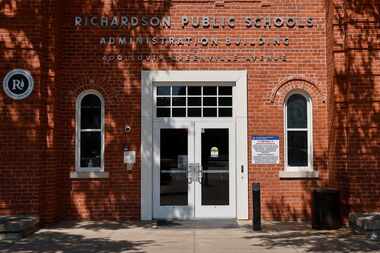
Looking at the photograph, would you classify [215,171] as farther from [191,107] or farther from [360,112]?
[360,112]

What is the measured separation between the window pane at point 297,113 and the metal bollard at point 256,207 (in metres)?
2.21

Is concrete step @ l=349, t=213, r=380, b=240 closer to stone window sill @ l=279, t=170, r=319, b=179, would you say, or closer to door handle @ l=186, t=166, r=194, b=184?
stone window sill @ l=279, t=170, r=319, b=179

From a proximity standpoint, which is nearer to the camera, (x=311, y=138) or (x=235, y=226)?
(x=235, y=226)

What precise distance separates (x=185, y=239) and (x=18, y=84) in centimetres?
520

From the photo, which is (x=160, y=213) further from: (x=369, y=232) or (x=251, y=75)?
(x=369, y=232)

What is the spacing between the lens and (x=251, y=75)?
532 inches

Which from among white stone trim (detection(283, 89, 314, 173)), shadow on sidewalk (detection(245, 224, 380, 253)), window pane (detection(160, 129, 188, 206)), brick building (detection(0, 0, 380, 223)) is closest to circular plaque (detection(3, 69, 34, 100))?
brick building (detection(0, 0, 380, 223))

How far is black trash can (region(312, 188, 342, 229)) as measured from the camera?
12023 millimetres

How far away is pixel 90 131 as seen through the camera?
44.2 feet

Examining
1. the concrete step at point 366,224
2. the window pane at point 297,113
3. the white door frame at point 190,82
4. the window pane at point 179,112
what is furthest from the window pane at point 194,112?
the concrete step at point 366,224

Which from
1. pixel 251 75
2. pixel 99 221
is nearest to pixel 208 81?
pixel 251 75

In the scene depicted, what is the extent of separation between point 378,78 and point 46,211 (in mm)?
8292

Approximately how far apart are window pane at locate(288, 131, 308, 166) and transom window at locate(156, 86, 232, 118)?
1.69 meters

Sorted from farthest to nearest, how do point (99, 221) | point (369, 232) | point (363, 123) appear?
point (99, 221) → point (363, 123) → point (369, 232)
